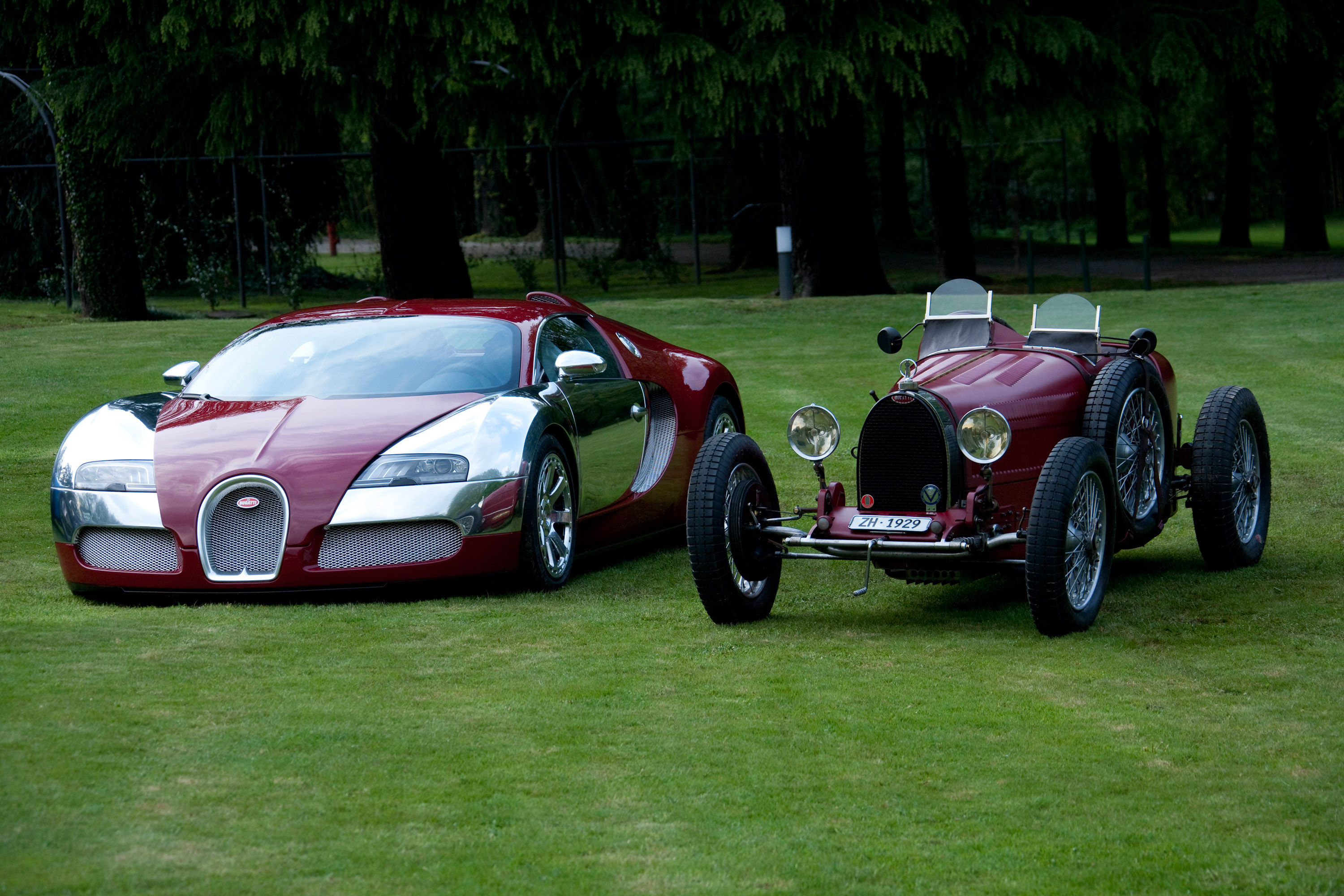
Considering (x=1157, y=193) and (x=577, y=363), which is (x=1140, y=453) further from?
(x=1157, y=193)

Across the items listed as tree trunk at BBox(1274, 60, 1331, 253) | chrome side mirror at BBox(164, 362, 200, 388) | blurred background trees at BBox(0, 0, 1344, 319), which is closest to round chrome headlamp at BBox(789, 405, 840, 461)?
chrome side mirror at BBox(164, 362, 200, 388)

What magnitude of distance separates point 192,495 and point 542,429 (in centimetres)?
168

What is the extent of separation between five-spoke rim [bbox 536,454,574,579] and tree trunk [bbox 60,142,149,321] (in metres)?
15.9

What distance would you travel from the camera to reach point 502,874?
409 centimetres

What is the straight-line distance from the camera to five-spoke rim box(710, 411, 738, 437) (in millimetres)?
10352

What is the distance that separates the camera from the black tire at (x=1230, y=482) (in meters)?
8.47

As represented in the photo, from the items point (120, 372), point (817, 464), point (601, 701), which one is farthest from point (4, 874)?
point (120, 372)

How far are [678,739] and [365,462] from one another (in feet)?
9.91

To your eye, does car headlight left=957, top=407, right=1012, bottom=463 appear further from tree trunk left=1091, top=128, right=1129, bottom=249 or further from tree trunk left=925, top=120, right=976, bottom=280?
tree trunk left=1091, top=128, right=1129, bottom=249

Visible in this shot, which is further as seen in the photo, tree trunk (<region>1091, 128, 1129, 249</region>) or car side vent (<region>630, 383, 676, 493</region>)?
tree trunk (<region>1091, 128, 1129, 249</region>)

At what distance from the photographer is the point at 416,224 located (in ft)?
75.2

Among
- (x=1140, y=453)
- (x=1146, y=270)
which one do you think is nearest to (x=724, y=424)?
(x=1140, y=453)

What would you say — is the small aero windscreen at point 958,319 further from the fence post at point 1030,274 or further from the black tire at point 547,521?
the fence post at point 1030,274

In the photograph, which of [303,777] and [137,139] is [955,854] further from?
[137,139]
